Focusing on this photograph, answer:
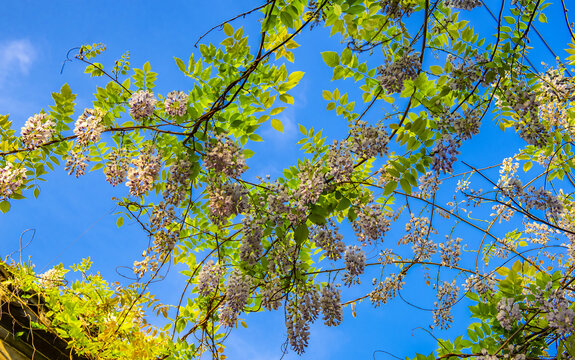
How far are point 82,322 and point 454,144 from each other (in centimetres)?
288

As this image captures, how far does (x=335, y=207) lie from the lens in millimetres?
2105

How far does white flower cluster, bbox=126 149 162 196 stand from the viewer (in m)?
2.12

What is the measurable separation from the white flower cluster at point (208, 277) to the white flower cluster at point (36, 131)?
130 cm

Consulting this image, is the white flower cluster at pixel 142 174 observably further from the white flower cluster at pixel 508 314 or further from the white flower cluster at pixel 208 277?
the white flower cluster at pixel 508 314

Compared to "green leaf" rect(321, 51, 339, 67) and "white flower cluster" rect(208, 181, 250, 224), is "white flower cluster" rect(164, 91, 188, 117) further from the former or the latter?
"green leaf" rect(321, 51, 339, 67)

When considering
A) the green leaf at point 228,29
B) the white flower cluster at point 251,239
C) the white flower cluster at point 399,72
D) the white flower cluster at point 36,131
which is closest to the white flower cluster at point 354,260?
the white flower cluster at point 251,239

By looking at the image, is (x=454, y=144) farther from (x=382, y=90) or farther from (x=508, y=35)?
(x=508, y=35)

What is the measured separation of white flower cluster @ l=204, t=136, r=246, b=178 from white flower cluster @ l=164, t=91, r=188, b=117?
32cm

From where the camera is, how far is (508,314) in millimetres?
2062

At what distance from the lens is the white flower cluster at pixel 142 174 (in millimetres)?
2117

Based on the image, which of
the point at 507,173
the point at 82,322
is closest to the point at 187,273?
the point at 82,322

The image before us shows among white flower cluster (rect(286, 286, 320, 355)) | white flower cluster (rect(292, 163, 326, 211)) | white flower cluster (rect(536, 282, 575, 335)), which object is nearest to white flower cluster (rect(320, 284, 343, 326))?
white flower cluster (rect(286, 286, 320, 355))

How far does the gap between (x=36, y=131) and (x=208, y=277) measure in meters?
1.42

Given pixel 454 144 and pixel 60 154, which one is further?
pixel 60 154
